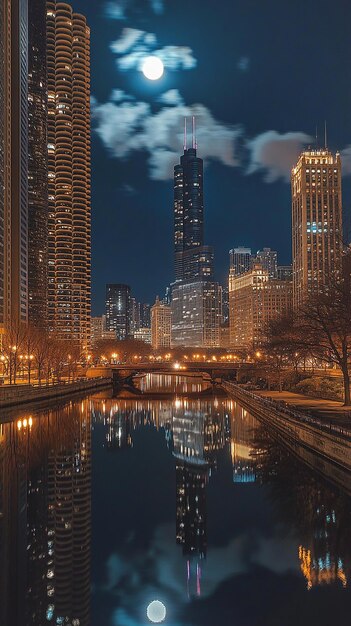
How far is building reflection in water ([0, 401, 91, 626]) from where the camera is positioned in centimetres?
1948

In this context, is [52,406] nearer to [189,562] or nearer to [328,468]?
[328,468]

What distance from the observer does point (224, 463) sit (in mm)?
43281

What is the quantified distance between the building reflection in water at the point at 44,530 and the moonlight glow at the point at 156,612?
1.96m

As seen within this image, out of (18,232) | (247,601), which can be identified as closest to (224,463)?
(247,601)

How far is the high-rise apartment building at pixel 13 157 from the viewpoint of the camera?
162m

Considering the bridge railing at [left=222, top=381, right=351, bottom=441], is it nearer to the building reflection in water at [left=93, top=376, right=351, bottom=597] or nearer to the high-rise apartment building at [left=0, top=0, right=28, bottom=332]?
the building reflection in water at [left=93, top=376, right=351, bottom=597]

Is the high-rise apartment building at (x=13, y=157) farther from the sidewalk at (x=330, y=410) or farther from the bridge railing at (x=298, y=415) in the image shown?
the sidewalk at (x=330, y=410)

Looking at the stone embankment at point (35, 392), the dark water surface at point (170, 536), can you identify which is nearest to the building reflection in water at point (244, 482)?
the dark water surface at point (170, 536)

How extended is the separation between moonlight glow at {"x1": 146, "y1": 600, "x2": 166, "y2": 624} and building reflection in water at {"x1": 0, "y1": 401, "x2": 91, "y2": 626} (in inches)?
77.3

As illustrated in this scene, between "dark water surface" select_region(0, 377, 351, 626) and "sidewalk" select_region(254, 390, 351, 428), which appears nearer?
"dark water surface" select_region(0, 377, 351, 626)

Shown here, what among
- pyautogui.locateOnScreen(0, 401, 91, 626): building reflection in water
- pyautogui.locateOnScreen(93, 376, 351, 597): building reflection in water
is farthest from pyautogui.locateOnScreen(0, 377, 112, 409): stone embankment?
pyautogui.locateOnScreen(0, 401, 91, 626): building reflection in water

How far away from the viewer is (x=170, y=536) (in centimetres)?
2683

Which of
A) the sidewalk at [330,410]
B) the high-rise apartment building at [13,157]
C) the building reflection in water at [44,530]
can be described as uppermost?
the high-rise apartment building at [13,157]

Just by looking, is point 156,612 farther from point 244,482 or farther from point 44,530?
point 244,482
